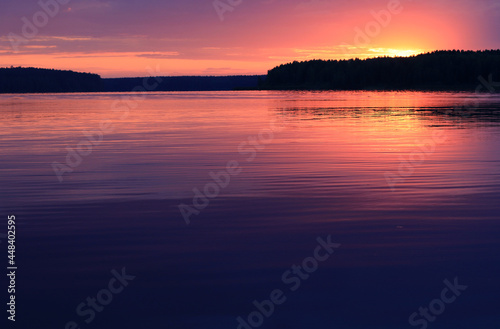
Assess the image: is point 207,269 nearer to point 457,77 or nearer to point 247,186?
point 247,186

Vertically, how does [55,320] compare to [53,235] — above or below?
below

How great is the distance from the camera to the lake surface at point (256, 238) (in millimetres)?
6199

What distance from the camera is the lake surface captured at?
620 cm

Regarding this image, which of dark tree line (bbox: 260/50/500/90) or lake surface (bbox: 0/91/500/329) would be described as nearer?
lake surface (bbox: 0/91/500/329)

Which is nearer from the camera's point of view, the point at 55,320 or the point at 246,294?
the point at 55,320

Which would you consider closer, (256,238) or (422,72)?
(256,238)

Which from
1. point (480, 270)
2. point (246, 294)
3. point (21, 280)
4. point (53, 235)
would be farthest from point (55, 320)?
point (480, 270)

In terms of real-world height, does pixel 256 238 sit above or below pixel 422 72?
below

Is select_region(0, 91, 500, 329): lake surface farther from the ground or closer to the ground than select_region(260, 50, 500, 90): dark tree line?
closer to the ground

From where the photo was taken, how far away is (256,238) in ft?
28.7

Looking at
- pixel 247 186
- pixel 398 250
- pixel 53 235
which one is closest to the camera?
pixel 398 250

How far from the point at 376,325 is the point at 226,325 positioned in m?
1.47

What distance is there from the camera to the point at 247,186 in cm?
→ 1312

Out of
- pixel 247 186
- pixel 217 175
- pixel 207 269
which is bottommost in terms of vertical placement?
pixel 207 269
